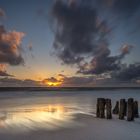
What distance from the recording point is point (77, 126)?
12.3 m

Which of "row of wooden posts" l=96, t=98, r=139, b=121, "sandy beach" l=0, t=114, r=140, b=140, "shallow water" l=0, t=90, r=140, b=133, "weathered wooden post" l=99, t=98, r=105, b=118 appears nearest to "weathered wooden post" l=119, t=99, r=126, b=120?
"row of wooden posts" l=96, t=98, r=139, b=121

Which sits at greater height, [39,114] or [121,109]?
[121,109]

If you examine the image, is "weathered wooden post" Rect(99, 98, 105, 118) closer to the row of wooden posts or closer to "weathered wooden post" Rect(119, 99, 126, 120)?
the row of wooden posts

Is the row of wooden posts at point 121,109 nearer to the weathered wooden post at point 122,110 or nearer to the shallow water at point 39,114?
the weathered wooden post at point 122,110

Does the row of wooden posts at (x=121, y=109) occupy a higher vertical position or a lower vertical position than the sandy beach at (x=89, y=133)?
higher

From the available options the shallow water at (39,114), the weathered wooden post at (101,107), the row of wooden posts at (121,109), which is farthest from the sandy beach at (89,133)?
the weathered wooden post at (101,107)

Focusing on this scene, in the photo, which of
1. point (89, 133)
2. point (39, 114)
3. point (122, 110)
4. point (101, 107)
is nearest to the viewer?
point (89, 133)

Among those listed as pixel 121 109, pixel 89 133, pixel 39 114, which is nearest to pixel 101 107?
pixel 121 109

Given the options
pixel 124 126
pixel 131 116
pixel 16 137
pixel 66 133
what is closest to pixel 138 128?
pixel 124 126

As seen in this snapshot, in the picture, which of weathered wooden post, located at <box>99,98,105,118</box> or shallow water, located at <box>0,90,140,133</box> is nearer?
shallow water, located at <box>0,90,140,133</box>

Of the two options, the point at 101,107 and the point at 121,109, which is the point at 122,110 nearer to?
the point at 121,109

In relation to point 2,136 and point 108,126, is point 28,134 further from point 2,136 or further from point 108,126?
point 108,126

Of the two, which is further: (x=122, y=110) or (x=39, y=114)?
(x=39, y=114)

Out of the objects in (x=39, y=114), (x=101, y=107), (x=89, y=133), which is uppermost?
(x=101, y=107)
